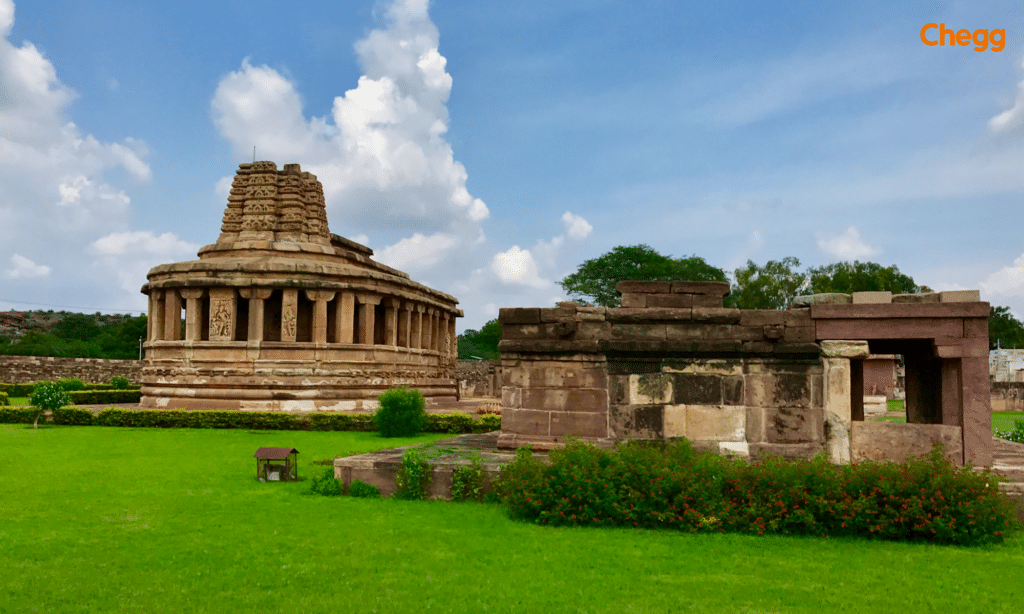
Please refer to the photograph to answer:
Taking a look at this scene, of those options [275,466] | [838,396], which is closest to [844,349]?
[838,396]

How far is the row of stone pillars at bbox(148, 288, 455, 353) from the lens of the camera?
22.1m

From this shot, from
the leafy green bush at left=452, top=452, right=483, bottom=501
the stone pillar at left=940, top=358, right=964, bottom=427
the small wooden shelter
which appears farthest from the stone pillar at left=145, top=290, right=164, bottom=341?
the stone pillar at left=940, top=358, right=964, bottom=427

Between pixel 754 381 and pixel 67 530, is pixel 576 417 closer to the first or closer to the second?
pixel 754 381

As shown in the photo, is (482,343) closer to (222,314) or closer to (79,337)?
(79,337)

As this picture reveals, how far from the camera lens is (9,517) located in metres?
7.57

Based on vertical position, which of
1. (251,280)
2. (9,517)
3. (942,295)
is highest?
(251,280)

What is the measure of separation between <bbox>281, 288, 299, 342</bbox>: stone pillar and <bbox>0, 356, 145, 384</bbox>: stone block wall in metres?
21.4

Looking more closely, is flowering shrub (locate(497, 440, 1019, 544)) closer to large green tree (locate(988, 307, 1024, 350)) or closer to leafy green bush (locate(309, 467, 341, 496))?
leafy green bush (locate(309, 467, 341, 496))

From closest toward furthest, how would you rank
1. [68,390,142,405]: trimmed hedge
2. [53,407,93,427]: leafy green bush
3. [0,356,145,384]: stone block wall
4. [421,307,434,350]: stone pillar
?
[53,407,93,427]: leafy green bush < [68,390,142,405]: trimmed hedge < [421,307,434,350]: stone pillar < [0,356,145,384]: stone block wall

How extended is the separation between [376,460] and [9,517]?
152 inches

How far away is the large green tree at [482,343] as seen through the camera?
79500 millimetres

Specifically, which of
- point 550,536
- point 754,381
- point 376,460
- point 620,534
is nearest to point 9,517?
point 376,460

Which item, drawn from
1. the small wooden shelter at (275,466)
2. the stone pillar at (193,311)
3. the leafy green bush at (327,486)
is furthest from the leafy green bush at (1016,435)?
the stone pillar at (193,311)

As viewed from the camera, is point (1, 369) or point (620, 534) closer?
point (620, 534)
